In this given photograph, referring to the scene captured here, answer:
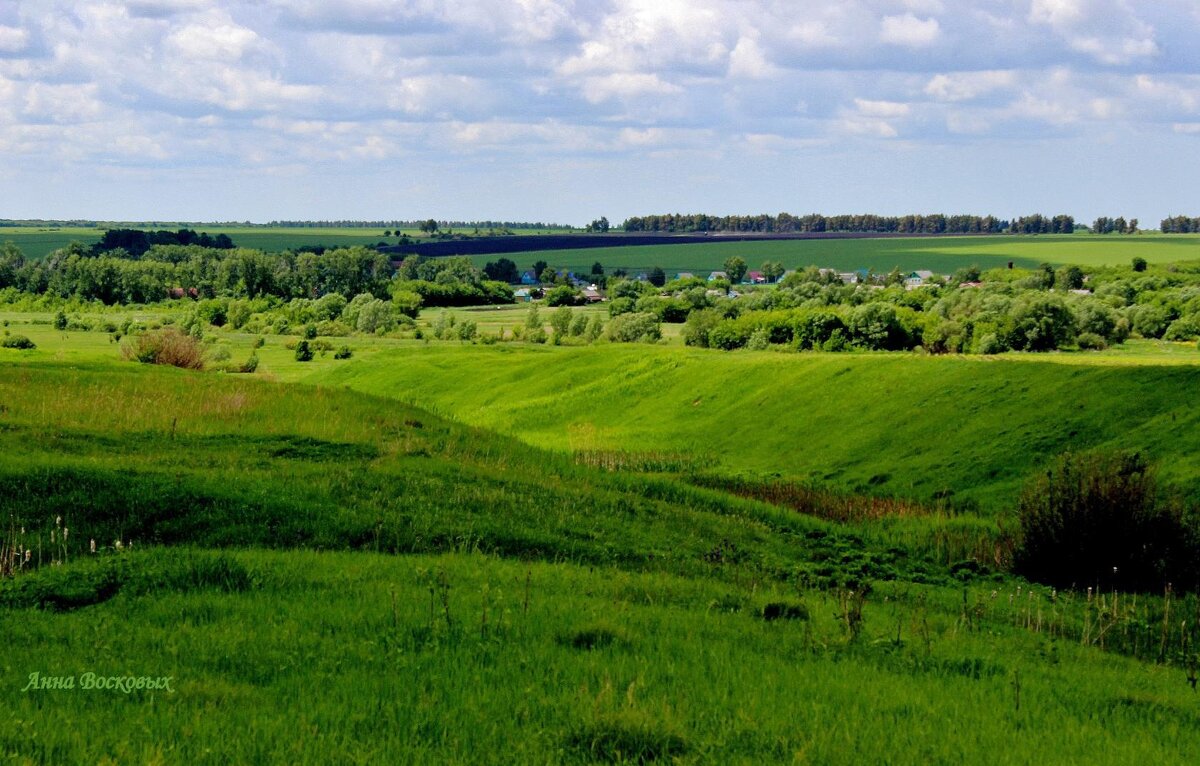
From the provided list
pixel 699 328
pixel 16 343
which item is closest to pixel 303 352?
pixel 16 343

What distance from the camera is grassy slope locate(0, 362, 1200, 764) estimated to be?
30.9 ft

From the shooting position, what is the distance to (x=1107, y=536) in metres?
25.9

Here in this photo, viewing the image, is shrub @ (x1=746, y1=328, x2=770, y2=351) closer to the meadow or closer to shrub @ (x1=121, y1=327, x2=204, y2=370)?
shrub @ (x1=121, y1=327, x2=204, y2=370)

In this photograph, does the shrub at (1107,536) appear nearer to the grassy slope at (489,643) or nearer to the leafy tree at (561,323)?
the grassy slope at (489,643)

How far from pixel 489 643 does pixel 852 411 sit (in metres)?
43.8

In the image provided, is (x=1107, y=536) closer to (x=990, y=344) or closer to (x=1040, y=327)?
(x=990, y=344)

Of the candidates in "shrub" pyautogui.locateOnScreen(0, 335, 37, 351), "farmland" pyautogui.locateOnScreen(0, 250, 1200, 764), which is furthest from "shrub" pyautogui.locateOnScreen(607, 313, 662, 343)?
"farmland" pyautogui.locateOnScreen(0, 250, 1200, 764)

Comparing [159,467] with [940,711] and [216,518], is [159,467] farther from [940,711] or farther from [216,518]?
[940,711]

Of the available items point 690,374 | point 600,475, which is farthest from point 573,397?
point 600,475

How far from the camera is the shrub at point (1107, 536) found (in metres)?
25.9

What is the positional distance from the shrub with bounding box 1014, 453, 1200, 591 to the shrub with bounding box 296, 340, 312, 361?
105223 mm

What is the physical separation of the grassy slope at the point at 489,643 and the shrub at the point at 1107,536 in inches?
66.5

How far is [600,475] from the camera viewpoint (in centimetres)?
3275

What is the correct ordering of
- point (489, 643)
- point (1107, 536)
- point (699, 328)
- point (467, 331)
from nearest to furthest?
point (489, 643) → point (1107, 536) → point (699, 328) → point (467, 331)
